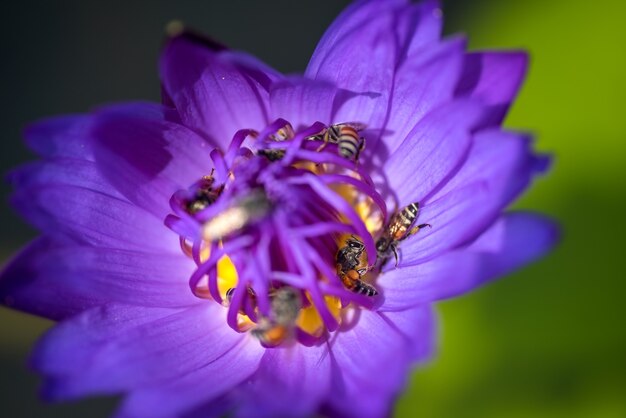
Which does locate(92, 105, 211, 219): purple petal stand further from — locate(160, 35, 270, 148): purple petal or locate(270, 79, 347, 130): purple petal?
locate(270, 79, 347, 130): purple petal

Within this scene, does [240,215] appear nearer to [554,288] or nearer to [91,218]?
[91,218]

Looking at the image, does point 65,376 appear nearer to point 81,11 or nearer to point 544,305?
point 544,305

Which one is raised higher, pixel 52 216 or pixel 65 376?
pixel 52 216

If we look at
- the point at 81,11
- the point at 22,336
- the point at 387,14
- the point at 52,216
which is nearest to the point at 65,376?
the point at 52,216

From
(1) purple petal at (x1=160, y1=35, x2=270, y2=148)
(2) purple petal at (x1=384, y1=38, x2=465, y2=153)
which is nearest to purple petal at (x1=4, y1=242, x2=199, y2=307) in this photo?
(1) purple petal at (x1=160, y1=35, x2=270, y2=148)

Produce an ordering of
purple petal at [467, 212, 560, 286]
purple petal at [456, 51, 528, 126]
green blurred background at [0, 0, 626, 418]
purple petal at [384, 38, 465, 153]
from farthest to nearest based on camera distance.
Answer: green blurred background at [0, 0, 626, 418], purple petal at [456, 51, 528, 126], purple petal at [384, 38, 465, 153], purple petal at [467, 212, 560, 286]
